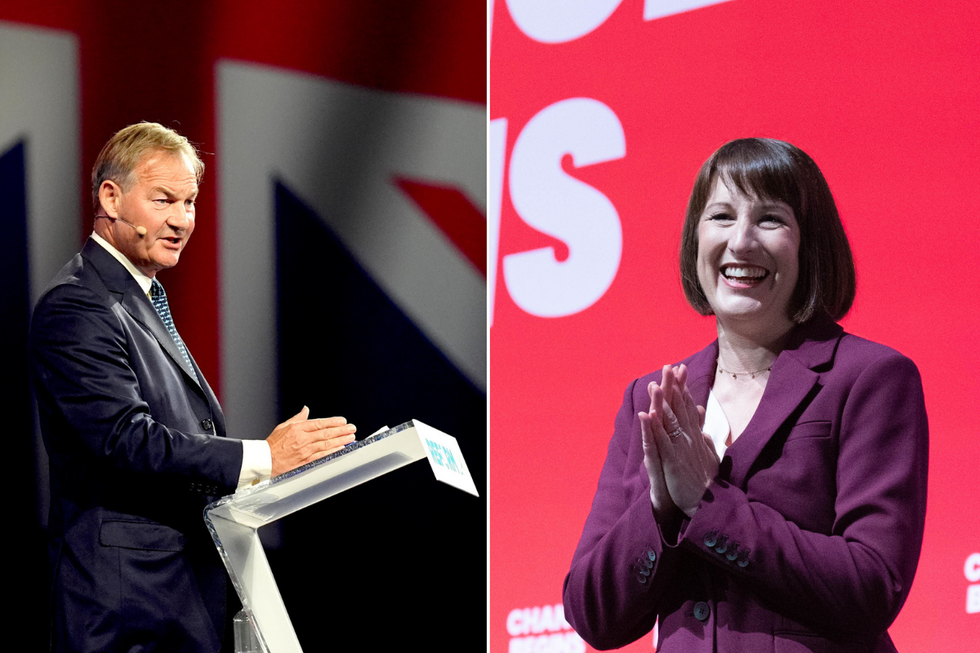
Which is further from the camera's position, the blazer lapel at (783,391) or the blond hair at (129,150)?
the blond hair at (129,150)

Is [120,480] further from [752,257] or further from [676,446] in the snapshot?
[752,257]

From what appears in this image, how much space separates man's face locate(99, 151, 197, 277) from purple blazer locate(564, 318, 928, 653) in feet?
3.59

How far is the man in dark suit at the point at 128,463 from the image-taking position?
1.93 metres

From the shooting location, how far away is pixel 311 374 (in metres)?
3.59

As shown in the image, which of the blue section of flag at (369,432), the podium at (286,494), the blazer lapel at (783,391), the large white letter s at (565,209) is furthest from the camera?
the blue section of flag at (369,432)

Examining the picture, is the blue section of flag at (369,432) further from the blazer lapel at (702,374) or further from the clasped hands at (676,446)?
the clasped hands at (676,446)

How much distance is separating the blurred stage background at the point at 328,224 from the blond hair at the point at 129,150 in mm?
1136

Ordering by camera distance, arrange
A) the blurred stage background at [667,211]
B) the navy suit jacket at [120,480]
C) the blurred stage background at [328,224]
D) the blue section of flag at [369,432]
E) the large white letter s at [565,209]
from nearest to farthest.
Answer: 1. the navy suit jacket at [120,480]
2. the blurred stage background at [667,211]
3. the large white letter s at [565,209]
4. the blurred stage background at [328,224]
5. the blue section of flag at [369,432]

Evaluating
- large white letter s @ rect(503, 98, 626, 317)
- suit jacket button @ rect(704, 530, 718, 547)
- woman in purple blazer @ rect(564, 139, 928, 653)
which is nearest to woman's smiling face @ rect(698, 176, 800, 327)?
woman in purple blazer @ rect(564, 139, 928, 653)

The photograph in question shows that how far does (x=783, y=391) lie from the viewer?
83.3 inches

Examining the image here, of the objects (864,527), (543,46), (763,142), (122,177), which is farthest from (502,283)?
(864,527)

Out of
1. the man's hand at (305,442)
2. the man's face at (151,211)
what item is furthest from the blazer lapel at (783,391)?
the man's face at (151,211)

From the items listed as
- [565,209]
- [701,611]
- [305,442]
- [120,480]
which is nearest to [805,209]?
[701,611]

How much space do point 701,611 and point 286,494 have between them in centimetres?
84
